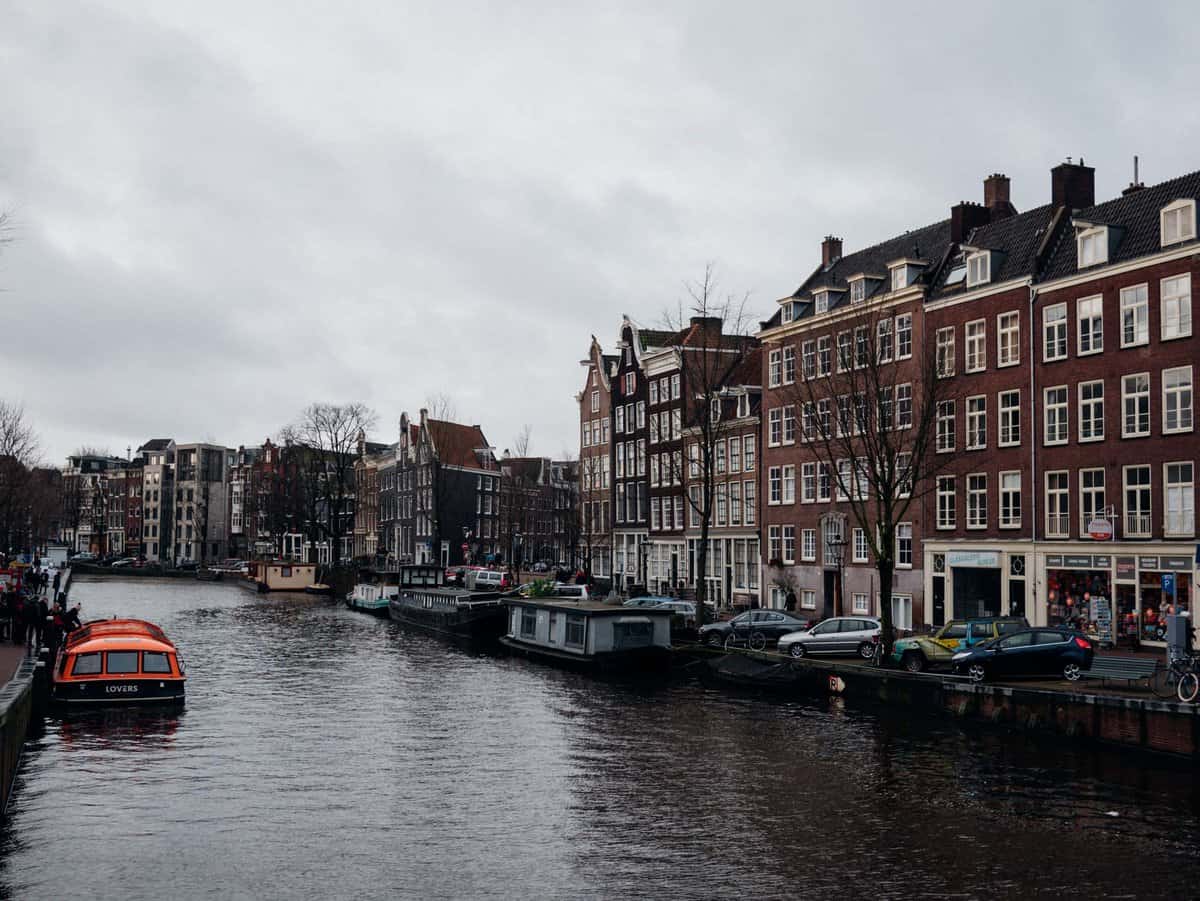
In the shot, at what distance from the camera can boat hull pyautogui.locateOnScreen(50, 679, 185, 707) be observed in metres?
38.8

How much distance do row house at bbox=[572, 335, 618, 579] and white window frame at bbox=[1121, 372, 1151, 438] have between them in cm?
4867

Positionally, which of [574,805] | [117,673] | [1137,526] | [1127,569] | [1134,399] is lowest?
[574,805]

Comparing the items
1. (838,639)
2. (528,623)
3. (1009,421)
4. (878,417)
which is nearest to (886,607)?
(838,639)

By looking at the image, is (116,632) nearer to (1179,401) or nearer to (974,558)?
(974,558)

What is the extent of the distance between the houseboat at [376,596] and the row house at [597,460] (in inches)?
618

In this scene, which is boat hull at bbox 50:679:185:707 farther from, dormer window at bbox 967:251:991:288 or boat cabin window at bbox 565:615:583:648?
dormer window at bbox 967:251:991:288

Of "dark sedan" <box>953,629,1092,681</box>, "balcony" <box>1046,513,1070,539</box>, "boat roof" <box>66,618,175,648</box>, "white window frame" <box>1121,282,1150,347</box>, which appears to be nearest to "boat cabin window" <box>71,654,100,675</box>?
"boat roof" <box>66,618,175,648</box>

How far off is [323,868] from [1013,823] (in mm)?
14163

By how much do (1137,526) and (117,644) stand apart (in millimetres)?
37919

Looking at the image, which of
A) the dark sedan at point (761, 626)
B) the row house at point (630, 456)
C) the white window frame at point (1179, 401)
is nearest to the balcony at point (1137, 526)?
the white window frame at point (1179, 401)

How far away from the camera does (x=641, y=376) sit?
9012 cm

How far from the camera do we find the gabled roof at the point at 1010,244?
5476 centimetres

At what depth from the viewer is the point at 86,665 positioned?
3916 cm

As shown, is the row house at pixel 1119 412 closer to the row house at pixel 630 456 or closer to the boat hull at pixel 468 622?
the boat hull at pixel 468 622
